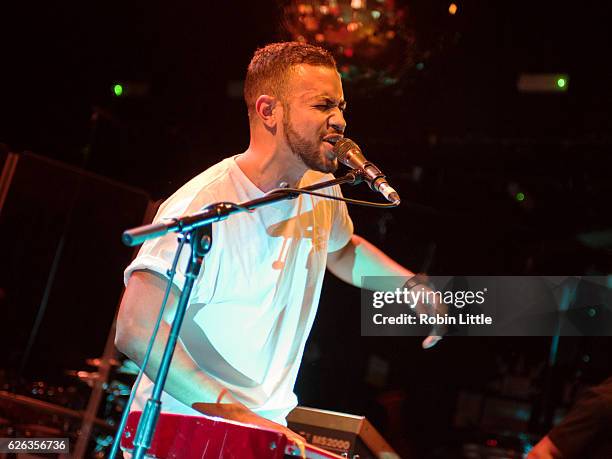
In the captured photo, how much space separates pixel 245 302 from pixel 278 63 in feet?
3.04

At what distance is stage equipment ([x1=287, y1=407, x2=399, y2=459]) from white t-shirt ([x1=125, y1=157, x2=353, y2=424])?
11.7 inches

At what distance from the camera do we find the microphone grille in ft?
7.51

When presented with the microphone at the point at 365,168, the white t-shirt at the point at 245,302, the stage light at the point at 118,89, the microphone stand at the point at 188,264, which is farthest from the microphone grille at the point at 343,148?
the stage light at the point at 118,89

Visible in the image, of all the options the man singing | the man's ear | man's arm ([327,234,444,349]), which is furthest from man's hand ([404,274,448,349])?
the man's ear

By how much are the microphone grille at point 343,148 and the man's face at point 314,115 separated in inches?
3.1

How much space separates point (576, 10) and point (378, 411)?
319cm

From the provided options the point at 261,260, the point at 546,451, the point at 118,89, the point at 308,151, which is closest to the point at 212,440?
the point at 261,260

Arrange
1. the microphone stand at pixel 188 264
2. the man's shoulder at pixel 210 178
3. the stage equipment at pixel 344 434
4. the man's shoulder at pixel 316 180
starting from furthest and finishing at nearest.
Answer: the man's shoulder at pixel 316 180 → the stage equipment at pixel 344 434 → the man's shoulder at pixel 210 178 → the microphone stand at pixel 188 264

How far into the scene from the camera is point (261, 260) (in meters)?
2.40

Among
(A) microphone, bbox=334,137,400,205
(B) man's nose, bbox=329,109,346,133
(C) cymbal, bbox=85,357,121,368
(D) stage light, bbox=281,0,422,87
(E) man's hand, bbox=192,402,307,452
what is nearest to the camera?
(E) man's hand, bbox=192,402,307,452

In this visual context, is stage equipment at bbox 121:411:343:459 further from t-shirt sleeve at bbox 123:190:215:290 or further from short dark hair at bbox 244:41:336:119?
short dark hair at bbox 244:41:336:119

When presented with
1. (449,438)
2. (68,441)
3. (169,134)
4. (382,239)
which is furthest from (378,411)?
(169,134)

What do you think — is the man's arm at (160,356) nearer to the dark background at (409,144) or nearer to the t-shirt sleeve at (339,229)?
the t-shirt sleeve at (339,229)

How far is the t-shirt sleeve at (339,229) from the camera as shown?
287cm
